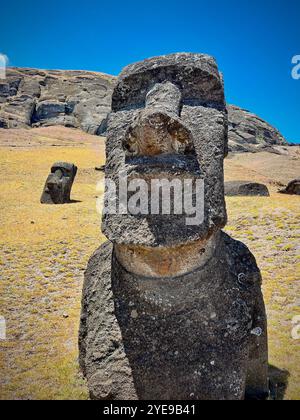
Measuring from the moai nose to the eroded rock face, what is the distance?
A: 174 feet

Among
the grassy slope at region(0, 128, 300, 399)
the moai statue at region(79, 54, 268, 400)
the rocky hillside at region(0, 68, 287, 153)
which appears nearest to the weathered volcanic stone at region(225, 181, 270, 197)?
the grassy slope at region(0, 128, 300, 399)

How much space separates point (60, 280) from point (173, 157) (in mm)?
5486

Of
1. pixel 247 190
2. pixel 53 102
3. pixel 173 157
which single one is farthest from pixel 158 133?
pixel 53 102

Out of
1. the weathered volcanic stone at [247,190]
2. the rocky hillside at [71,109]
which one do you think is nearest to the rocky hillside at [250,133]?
the rocky hillside at [71,109]

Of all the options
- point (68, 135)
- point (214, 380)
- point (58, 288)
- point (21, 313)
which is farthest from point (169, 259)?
point (68, 135)

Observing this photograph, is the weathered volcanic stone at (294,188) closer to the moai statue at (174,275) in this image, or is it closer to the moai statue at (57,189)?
the moai statue at (57,189)

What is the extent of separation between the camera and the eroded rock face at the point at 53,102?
186 ft

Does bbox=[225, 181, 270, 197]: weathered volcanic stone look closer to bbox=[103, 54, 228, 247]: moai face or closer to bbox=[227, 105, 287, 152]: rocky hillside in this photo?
bbox=[103, 54, 228, 247]: moai face

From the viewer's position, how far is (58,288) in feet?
24.8

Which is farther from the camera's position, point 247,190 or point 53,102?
point 53,102

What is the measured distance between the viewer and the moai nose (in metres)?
3.12

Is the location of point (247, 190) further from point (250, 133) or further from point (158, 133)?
point (250, 133)

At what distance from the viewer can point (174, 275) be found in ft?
10.9
